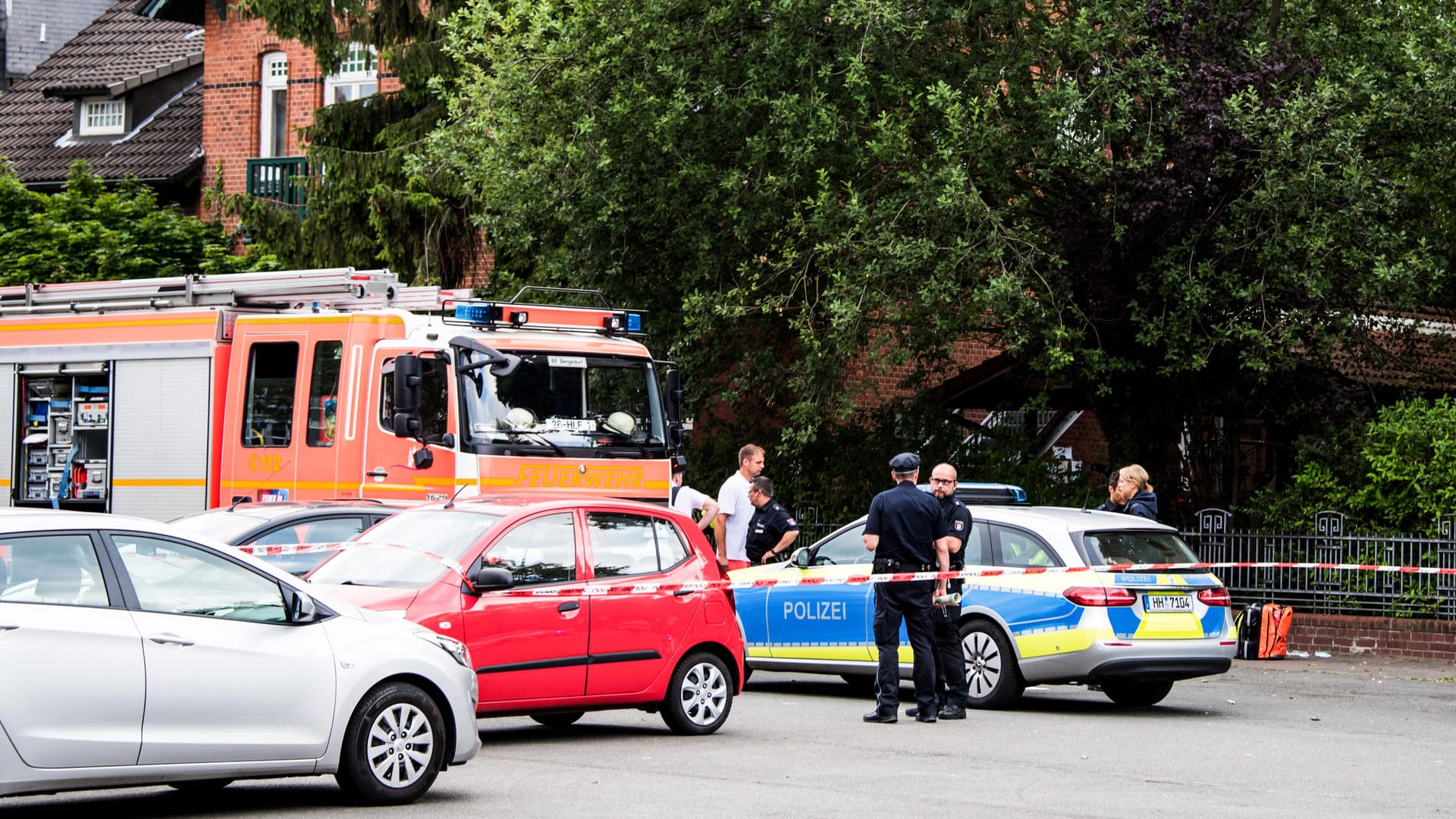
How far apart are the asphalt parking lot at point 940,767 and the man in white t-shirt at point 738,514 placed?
76.7 inches

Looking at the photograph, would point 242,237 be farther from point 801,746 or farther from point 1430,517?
point 801,746

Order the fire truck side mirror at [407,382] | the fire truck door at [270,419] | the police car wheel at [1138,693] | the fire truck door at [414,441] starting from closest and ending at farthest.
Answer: the police car wheel at [1138,693] < the fire truck side mirror at [407,382] < the fire truck door at [414,441] < the fire truck door at [270,419]

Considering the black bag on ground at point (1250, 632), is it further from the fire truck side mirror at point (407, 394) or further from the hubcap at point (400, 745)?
the hubcap at point (400, 745)

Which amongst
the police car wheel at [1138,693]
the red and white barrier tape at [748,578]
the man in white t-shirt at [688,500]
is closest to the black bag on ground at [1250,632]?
the police car wheel at [1138,693]

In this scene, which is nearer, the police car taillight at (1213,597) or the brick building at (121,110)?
the police car taillight at (1213,597)

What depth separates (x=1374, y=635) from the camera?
19.2 metres

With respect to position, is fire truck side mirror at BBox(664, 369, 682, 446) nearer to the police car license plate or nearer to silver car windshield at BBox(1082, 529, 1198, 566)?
silver car windshield at BBox(1082, 529, 1198, 566)

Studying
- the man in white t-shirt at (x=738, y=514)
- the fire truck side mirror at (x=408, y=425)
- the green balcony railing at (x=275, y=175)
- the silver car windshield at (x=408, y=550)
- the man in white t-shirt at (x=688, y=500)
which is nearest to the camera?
the silver car windshield at (x=408, y=550)

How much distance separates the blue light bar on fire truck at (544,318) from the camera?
15.5 metres

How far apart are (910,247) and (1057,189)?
2.67 metres

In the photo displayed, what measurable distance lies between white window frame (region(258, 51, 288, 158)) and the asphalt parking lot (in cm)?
2085

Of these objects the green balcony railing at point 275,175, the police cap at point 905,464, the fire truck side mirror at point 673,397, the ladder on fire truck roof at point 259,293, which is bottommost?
the police cap at point 905,464

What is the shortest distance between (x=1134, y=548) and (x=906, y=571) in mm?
2086

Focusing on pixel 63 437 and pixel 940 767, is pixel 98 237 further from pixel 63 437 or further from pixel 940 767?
pixel 940 767
